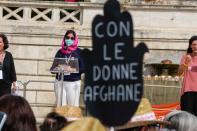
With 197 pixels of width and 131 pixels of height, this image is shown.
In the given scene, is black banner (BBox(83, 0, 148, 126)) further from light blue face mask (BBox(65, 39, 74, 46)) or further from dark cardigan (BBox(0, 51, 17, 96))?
light blue face mask (BBox(65, 39, 74, 46))

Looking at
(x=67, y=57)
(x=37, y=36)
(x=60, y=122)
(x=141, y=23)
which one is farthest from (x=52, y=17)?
(x=60, y=122)

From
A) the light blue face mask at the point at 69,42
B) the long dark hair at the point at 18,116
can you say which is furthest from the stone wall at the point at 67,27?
the long dark hair at the point at 18,116

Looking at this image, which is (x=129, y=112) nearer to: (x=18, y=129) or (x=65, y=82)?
(x=18, y=129)

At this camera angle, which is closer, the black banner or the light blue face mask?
the black banner

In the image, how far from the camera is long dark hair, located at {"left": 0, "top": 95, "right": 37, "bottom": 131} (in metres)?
4.36

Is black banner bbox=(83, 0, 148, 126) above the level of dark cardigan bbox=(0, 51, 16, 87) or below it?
above

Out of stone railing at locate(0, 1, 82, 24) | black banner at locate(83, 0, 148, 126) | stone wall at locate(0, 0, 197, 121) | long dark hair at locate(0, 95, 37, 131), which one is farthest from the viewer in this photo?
stone railing at locate(0, 1, 82, 24)

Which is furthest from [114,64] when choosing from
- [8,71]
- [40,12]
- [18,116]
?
[40,12]

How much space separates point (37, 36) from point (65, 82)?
5.31 metres

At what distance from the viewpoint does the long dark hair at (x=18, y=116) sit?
14.3 ft

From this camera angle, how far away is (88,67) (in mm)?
4355

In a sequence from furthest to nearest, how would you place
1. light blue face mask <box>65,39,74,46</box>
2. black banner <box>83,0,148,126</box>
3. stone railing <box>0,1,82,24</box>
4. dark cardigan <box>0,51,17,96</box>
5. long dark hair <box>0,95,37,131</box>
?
1. stone railing <box>0,1,82,24</box>
2. light blue face mask <box>65,39,74,46</box>
3. dark cardigan <box>0,51,17,96</box>
4. long dark hair <box>0,95,37,131</box>
5. black banner <box>83,0,148,126</box>

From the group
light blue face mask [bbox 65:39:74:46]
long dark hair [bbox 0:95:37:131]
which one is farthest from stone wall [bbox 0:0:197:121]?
long dark hair [bbox 0:95:37:131]

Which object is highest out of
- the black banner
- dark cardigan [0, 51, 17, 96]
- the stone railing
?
the stone railing
